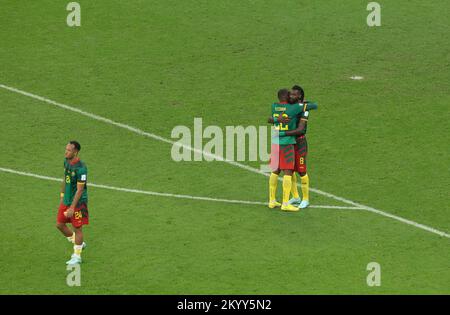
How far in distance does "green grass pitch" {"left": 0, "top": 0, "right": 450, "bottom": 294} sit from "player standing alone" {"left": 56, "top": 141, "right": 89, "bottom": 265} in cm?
52

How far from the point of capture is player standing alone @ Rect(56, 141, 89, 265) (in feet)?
60.1

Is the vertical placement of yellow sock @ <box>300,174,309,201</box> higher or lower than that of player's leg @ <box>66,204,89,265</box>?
higher

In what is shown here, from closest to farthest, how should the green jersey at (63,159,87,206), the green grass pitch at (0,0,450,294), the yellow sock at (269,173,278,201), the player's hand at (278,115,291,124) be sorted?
the green jersey at (63,159,87,206), the green grass pitch at (0,0,450,294), the player's hand at (278,115,291,124), the yellow sock at (269,173,278,201)

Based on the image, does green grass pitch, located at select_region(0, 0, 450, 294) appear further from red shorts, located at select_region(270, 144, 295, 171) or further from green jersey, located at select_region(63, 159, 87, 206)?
green jersey, located at select_region(63, 159, 87, 206)

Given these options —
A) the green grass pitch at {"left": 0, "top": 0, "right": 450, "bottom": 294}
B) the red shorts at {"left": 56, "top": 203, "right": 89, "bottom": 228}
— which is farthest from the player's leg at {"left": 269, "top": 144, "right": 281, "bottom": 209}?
the red shorts at {"left": 56, "top": 203, "right": 89, "bottom": 228}

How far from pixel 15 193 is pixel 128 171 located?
2434mm

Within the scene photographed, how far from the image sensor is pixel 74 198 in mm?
18375

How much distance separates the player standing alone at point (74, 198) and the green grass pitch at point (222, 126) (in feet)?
1.70

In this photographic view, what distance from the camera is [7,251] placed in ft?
62.5

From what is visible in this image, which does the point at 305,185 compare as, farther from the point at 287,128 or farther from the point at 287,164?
the point at 287,128

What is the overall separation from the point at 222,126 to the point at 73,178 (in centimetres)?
732

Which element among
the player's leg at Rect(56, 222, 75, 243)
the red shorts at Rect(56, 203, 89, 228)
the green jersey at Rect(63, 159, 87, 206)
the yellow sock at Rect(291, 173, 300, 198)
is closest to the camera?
the green jersey at Rect(63, 159, 87, 206)

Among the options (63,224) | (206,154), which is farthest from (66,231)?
(206,154)

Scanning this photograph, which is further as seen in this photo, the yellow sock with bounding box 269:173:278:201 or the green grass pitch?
the yellow sock with bounding box 269:173:278:201
